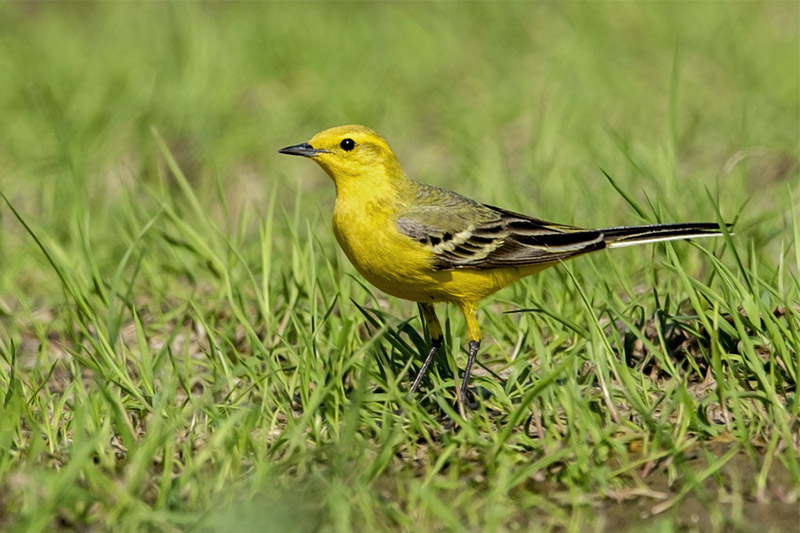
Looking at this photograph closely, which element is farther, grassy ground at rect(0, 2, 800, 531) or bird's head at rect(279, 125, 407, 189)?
bird's head at rect(279, 125, 407, 189)

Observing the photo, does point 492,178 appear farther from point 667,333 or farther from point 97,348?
point 97,348

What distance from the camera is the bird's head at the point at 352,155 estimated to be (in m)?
5.08

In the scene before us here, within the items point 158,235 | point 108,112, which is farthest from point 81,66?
point 158,235

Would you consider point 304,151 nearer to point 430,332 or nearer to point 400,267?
point 400,267

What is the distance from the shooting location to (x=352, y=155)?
5.11 m

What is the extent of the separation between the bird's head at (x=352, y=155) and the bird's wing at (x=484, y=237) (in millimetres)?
234

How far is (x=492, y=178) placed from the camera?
7.48 metres

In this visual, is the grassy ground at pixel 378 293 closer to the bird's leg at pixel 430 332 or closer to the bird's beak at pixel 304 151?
the bird's leg at pixel 430 332

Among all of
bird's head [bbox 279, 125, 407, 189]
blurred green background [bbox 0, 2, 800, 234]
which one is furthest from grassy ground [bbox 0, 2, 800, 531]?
bird's head [bbox 279, 125, 407, 189]

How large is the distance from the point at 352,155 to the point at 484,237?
74 centimetres

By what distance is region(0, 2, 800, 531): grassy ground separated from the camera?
12.5 feet

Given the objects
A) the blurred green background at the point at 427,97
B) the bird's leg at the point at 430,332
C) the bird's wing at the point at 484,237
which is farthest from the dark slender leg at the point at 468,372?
the blurred green background at the point at 427,97

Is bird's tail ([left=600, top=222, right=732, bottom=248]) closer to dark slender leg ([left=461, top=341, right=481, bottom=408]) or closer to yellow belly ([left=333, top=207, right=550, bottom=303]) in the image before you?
yellow belly ([left=333, top=207, right=550, bottom=303])

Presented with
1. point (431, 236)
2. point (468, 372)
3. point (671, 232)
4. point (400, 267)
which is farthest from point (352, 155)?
point (671, 232)
